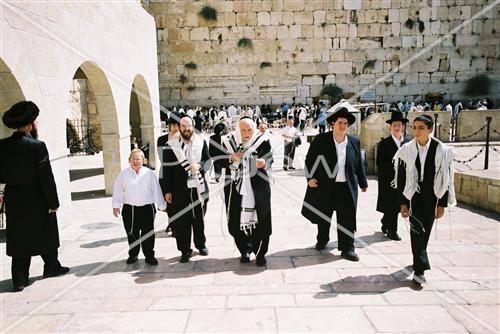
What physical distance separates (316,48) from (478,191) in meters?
17.7

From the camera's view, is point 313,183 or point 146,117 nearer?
point 313,183

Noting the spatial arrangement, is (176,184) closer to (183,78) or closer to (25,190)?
(25,190)

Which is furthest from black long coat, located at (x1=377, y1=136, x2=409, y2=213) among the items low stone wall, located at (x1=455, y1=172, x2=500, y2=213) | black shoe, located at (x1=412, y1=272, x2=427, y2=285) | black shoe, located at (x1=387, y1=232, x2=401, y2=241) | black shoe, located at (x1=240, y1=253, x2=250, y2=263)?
low stone wall, located at (x1=455, y1=172, x2=500, y2=213)

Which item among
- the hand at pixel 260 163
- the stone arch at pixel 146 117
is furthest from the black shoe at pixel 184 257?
the stone arch at pixel 146 117

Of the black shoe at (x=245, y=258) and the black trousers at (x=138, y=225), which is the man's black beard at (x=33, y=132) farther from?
the black shoe at (x=245, y=258)

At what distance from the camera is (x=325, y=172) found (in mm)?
5082

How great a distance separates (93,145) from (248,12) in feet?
38.4

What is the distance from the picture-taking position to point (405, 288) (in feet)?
13.5

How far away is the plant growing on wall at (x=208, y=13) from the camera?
22922 mm

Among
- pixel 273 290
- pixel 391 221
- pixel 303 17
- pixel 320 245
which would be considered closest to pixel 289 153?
pixel 391 221

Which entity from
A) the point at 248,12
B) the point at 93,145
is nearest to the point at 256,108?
the point at 248,12

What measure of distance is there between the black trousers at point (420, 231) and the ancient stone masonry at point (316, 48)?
65.7 feet

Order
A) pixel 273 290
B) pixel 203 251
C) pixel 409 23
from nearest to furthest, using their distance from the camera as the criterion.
→ pixel 273 290 → pixel 203 251 → pixel 409 23

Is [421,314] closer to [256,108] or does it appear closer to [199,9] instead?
[256,108]
